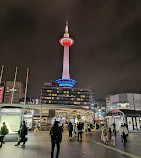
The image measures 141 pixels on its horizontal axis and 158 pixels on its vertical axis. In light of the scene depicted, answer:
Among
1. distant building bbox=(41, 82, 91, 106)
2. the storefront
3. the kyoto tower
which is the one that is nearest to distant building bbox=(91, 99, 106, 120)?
distant building bbox=(41, 82, 91, 106)

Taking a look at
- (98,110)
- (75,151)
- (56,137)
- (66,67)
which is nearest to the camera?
(56,137)

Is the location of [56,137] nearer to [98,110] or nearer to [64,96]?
[64,96]

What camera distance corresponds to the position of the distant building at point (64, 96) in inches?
4689

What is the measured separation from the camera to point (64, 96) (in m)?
121

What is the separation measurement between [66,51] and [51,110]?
279 feet

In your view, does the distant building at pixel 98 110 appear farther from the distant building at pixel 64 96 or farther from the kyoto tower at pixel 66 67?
the kyoto tower at pixel 66 67

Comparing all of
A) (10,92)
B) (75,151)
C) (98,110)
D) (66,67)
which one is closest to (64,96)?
(66,67)

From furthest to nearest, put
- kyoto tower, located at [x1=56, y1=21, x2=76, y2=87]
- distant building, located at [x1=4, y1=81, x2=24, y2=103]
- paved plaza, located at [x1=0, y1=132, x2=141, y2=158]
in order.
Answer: kyoto tower, located at [x1=56, y1=21, x2=76, y2=87], distant building, located at [x1=4, y1=81, x2=24, y2=103], paved plaza, located at [x1=0, y1=132, x2=141, y2=158]

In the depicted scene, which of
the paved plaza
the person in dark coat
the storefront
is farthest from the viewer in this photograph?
the storefront

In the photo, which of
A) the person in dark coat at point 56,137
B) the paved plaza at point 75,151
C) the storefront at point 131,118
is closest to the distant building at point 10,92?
the storefront at point 131,118

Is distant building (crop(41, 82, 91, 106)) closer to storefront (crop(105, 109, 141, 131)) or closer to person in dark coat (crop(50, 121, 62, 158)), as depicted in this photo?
storefront (crop(105, 109, 141, 131))

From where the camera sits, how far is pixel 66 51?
11888 cm

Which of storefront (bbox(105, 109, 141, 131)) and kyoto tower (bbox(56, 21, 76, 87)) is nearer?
storefront (bbox(105, 109, 141, 131))

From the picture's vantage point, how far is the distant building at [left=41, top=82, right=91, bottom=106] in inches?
4689
